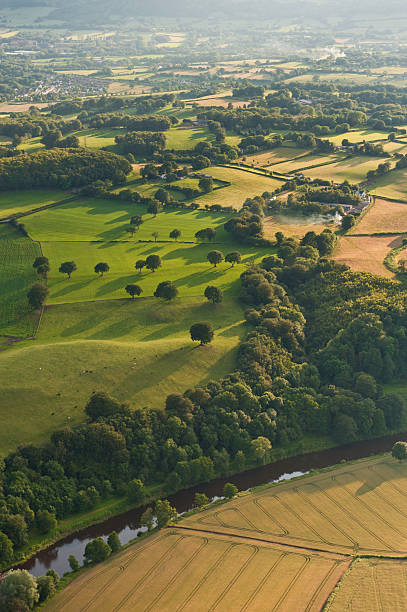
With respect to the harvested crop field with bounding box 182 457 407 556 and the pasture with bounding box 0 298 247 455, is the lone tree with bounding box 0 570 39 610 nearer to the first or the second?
the harvested crop field with bounding box 182 457 407 556

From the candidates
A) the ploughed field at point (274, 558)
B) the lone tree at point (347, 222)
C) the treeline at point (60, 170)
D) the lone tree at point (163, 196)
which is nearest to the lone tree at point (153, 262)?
the lone tree at point (163, 196)

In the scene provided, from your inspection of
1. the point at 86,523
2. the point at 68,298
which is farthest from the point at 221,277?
the point at 86,523

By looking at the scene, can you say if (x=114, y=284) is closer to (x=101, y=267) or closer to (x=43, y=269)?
(x=101, y=267)

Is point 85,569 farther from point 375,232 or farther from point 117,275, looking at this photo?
point 375,232

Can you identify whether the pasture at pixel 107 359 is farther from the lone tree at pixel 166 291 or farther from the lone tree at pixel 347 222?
the lone tree at pixel 347 222

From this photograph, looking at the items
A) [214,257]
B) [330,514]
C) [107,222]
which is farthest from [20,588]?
[107,222]
